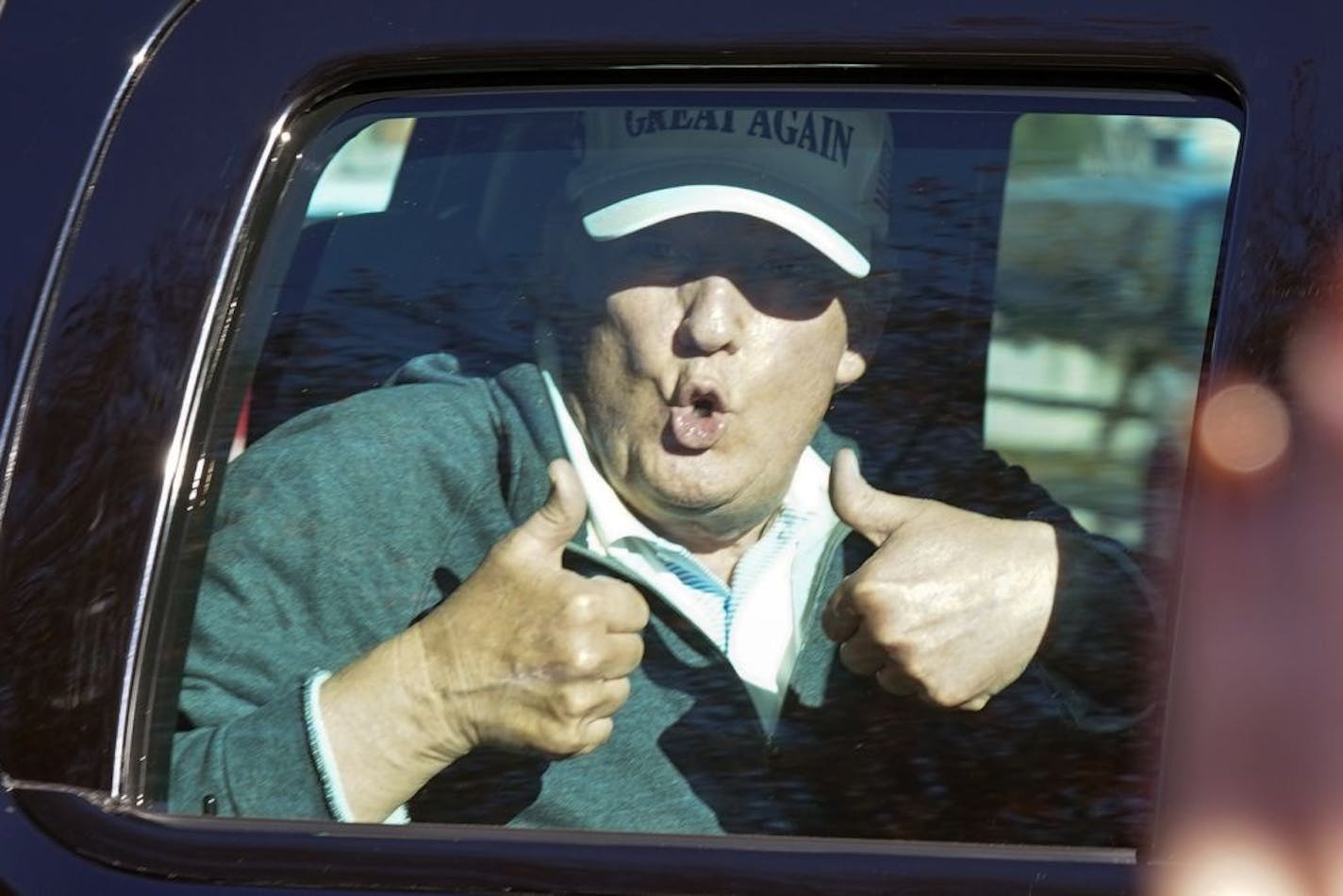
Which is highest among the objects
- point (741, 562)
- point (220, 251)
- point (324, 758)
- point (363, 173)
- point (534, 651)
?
point (363, 173)

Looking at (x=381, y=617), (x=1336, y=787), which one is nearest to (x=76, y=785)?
(x=381, y=617)

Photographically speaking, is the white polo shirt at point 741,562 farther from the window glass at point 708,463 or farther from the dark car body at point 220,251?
the dark car body at point 220,251

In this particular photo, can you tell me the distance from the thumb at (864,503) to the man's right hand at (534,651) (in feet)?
0.54

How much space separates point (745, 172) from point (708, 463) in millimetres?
218

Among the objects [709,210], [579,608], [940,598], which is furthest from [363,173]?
[940,598]

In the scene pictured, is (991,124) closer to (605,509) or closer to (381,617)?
(605,509)

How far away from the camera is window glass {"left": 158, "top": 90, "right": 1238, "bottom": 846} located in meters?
1.53

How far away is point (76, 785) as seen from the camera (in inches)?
61.2

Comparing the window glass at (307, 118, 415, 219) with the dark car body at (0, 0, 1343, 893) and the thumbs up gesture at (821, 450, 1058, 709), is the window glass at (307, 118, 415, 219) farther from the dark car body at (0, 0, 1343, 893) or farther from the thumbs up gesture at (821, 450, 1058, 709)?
the thumbs up gesture at (821, 450, 1058, 709)

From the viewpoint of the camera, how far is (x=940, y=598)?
158 centimetres

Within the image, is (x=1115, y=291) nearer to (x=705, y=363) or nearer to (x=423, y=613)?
(x=705, y=363)

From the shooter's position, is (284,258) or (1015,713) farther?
(284,258)

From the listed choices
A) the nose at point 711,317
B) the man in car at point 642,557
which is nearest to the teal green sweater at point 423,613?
the man in car at point 642,557

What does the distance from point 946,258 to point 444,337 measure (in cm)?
38
